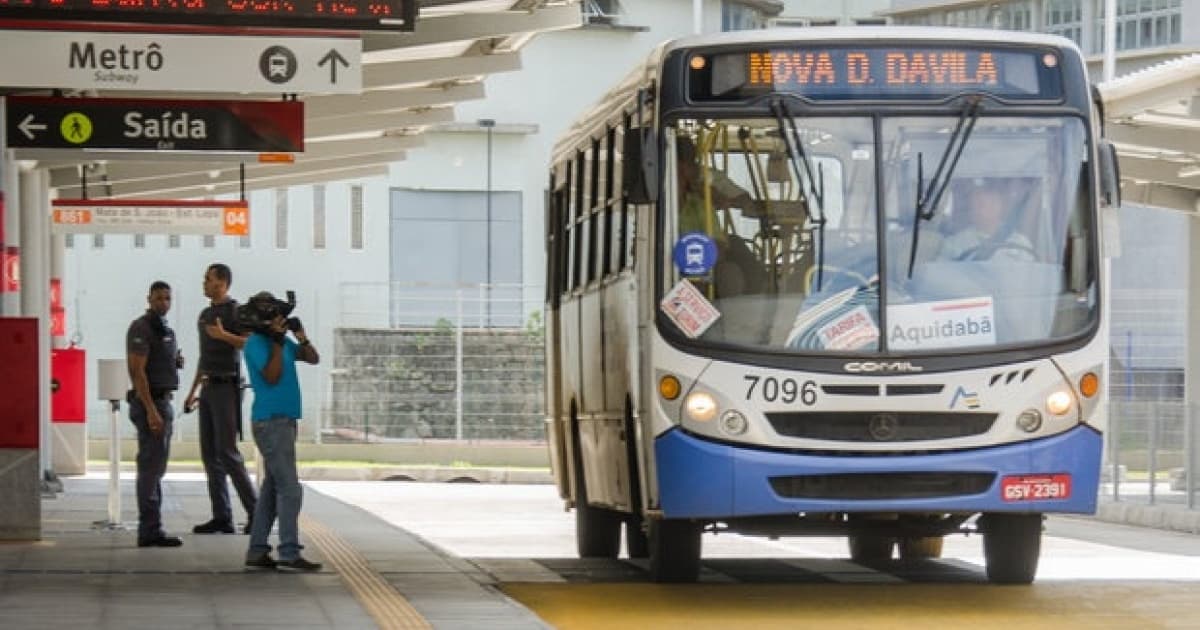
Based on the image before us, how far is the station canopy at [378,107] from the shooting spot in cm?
2591

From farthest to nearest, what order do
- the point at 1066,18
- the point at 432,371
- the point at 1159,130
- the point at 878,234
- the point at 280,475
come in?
1. the point at 1066,18
2. the point at 432,371
3. the point at 1159,130
4. the point at 280,475
5. the point at 878,234

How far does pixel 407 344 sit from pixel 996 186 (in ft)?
103

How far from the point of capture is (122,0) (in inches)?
696

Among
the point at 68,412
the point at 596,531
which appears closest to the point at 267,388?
the point at 596,531

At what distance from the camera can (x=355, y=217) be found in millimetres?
59719

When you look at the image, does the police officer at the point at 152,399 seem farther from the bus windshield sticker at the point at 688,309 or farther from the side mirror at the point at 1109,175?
the side mirror at the point at 1109,175

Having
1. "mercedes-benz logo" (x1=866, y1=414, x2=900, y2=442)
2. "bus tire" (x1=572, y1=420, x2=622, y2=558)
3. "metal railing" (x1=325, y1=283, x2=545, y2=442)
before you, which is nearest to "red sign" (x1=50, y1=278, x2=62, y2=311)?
"metal railing" (x1=325, y1=283, x2=545, y2=442)

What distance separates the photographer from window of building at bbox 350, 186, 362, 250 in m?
59.4

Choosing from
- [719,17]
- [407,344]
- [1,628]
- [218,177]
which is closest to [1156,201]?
[218,177]

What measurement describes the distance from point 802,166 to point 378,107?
15376mm

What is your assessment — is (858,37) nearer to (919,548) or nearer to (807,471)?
(807,471)

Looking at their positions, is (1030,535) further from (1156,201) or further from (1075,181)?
(1156,201)

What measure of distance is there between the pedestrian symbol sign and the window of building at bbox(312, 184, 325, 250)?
36.7m

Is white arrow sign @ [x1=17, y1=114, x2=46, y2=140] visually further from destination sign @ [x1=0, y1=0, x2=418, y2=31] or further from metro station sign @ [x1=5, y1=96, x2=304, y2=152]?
destination sign @ [x1=0, y1=0, x2=418, y2=31]
